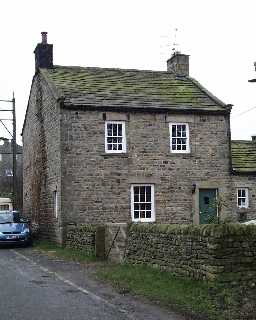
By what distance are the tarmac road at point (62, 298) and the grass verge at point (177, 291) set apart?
416 mm

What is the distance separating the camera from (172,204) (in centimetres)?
→ 2480

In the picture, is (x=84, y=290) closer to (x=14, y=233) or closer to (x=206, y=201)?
(x=14, y=233)

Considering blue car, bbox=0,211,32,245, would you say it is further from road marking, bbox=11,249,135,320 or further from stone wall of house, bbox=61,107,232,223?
road marking, bbox=11,249,135,320

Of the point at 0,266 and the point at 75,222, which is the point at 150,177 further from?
the point at 0,266

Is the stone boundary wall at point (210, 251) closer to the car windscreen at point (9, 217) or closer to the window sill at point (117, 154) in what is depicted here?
the window sill at point (117, 154)

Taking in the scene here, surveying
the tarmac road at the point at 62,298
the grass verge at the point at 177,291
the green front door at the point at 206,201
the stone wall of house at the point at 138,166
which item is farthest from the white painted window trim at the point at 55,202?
the grass verge at the point at 177,291

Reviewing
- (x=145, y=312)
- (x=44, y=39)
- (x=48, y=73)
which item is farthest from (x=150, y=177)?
(x=145, y=312)

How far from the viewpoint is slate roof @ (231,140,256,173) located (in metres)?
27.8

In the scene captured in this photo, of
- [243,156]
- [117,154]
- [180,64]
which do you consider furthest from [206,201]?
[180,64]

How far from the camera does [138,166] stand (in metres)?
24.6

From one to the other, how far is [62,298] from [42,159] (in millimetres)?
17614

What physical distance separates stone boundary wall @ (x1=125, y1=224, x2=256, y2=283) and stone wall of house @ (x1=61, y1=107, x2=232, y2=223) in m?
10.4

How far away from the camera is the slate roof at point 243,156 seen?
2777cm

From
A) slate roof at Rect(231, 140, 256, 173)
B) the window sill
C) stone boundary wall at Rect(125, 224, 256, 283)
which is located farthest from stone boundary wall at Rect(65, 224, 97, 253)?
slate roof at Rect(231, 140, 256, 173)
